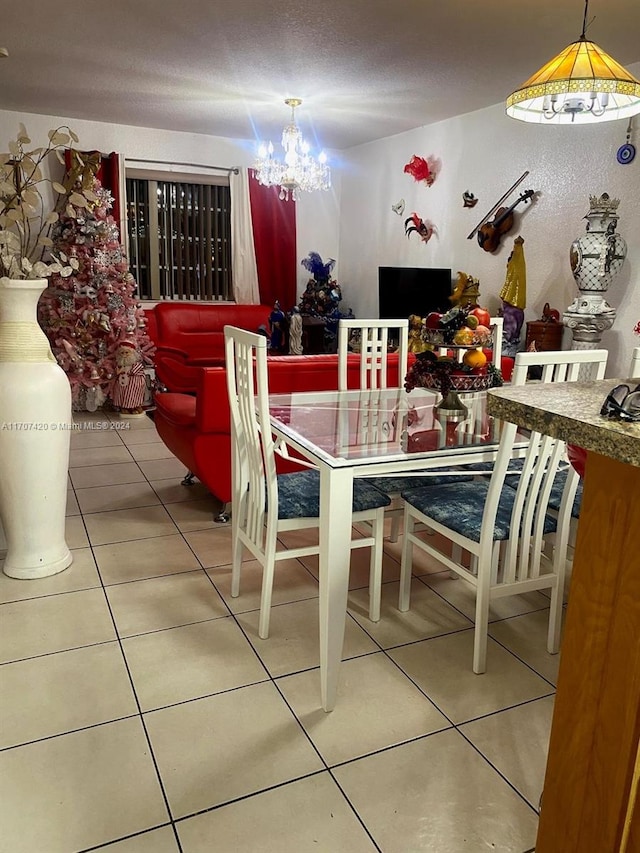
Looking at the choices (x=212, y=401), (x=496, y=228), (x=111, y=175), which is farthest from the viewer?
(x=111, y=175)

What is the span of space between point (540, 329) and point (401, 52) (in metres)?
1.90

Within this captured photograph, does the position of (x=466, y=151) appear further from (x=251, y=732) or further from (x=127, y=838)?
(x=127, y=838)

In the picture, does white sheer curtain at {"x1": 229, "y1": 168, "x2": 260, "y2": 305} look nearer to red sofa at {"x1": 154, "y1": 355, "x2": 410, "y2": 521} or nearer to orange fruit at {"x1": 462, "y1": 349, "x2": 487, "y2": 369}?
red sofa at {"x1": 154, "y1": 355, "x2": 410, "y2": 521}

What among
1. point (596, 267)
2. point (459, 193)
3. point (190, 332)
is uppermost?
point (459, 193)

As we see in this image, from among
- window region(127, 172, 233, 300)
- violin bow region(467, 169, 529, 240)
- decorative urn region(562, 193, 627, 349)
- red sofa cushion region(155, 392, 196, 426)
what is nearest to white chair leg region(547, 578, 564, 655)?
red sofa cushion region(155, 392, 196, 426)

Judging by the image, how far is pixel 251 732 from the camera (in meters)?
1.79

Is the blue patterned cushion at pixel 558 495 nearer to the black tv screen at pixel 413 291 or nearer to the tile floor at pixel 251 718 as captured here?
the tile floor at pixel 251 718

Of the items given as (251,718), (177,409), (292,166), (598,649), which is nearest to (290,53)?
(292,166)

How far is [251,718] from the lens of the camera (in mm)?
1850

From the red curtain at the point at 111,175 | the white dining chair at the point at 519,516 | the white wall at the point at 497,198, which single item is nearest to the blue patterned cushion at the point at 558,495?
the white dining chair at the point at 519,516

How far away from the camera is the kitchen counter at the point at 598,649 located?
894 millimetres

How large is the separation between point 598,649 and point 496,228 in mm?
4325

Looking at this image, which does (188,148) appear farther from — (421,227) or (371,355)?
(371,355)

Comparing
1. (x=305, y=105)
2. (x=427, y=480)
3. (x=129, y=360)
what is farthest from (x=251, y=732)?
(x=305, y=105)
